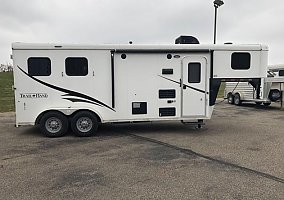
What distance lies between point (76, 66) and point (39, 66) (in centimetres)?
103

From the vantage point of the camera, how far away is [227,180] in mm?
4859

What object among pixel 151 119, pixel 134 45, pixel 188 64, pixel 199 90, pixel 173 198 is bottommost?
pixel 173 198

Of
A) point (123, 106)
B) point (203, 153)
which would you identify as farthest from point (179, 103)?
point (203, 153)

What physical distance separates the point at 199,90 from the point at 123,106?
233 centimetres

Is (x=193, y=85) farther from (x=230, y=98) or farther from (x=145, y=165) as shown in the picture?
(x=230, y=98)

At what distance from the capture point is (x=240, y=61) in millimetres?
8797

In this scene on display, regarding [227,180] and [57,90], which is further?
[57,90]

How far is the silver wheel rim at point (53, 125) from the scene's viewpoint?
8.35m

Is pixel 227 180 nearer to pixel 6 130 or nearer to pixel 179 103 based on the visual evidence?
pixel 179 103

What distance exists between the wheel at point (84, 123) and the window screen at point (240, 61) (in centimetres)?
446

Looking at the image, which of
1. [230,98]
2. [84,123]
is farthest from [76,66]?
[230,98]

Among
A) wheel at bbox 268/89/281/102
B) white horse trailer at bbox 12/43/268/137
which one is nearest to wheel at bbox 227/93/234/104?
wheel at bbox 268/89/281/102

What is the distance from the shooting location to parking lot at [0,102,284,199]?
173 inches

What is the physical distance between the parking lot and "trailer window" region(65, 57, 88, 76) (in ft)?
6.14
